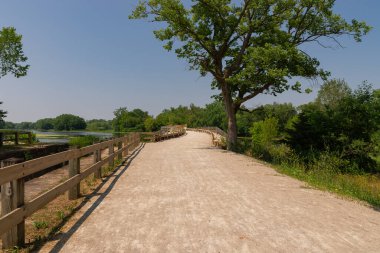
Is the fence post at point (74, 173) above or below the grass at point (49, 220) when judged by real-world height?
above

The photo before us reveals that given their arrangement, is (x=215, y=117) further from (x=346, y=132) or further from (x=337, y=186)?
(x=337, y=186)

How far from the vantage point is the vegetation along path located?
4.84 metres

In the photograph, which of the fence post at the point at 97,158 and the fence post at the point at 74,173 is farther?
the fence post at the point at 97,158

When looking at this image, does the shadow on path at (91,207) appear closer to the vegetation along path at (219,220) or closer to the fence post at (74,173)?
the vegetation along path at (219,220)

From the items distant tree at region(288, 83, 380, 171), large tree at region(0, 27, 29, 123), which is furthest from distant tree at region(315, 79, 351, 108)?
large tree at region(0, 27, 29, 123)

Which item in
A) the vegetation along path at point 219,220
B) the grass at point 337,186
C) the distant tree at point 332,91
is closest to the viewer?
the vegetation along path at point 219,220

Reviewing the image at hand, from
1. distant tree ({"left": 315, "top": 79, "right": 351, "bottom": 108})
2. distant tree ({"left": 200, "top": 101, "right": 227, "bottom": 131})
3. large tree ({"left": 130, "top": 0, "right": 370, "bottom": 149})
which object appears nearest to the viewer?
large tree ({"left": 130, "top": 0, "right": 370, "bottom": 149})

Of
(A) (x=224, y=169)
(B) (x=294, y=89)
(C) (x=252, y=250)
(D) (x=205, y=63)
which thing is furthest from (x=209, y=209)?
(D) (x=205, y=63)

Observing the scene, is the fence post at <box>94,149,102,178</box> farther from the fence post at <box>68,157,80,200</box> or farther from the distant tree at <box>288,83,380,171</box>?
the distant tree at <box>288,83,380,171</box>

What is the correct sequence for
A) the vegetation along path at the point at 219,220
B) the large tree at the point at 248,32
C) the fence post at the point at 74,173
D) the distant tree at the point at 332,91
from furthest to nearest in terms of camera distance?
the distant tree at the point at 332,91 → the large tree at the point at 248,32 → the fence post at the point at 74,173 → the vegetation along path at the point at 219,220

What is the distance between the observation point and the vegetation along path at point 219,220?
484 cm

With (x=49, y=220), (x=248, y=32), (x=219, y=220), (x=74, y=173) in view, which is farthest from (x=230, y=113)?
(x=49, y=220)

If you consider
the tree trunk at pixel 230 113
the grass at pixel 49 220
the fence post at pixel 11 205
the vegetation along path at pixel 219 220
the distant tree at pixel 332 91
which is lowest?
the vegetation along path at pixel 219 220

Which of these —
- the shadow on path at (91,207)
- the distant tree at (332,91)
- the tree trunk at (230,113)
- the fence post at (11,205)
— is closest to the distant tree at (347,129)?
the tree trunk at (230,113)
